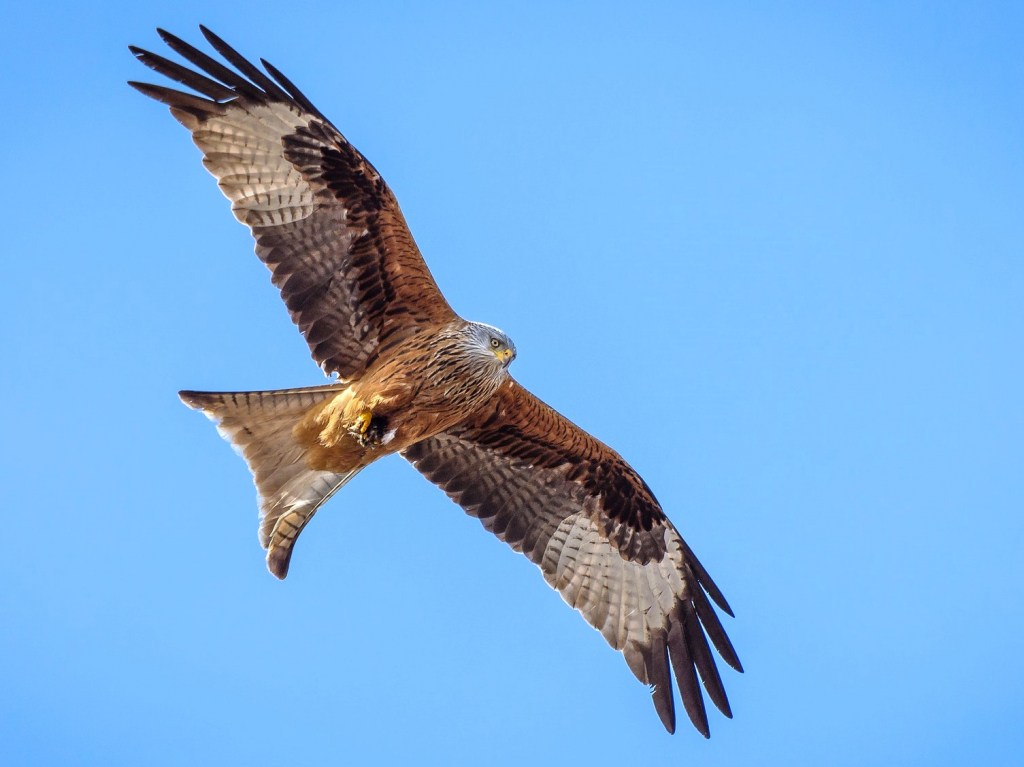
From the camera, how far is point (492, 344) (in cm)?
914

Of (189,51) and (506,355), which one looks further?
(506,355)

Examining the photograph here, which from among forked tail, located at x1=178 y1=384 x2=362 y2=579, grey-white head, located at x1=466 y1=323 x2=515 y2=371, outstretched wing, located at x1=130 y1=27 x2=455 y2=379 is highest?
outstretched wing, located at x1=130 y1=27 x2=455 y2=379

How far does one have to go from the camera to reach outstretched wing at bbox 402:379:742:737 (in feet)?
32.5

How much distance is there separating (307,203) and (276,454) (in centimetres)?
194

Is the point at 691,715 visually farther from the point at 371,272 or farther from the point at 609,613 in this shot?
the point at 371,272

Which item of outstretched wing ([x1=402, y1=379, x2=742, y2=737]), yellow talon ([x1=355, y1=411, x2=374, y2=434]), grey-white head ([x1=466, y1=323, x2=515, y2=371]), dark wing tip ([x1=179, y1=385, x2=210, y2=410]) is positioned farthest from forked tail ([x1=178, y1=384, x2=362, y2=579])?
outstretched wing ([x1=402, y1=379, x2=742, y2=737])

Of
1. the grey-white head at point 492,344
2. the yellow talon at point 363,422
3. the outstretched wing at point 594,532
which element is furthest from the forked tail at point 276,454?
the outstretched wing at point 594,532

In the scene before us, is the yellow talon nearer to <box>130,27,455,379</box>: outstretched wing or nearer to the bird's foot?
the bird's foot

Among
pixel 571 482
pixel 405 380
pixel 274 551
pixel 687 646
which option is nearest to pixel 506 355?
pixel 405 380

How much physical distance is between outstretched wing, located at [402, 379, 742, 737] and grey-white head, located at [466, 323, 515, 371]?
0.74 meters

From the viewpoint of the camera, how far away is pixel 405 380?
8.95m

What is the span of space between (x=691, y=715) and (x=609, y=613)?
111 centimetres

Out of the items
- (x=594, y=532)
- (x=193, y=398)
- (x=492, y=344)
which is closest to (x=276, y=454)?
(x=193, y=398)

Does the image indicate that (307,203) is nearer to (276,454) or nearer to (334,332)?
(334,332)
